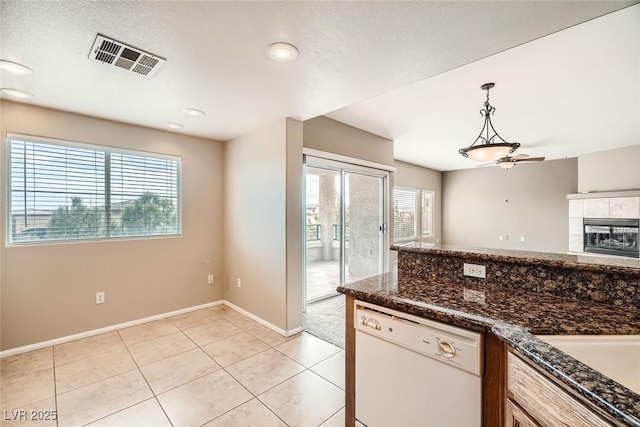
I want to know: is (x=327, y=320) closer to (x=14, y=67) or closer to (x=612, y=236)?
(x=14, y=67)

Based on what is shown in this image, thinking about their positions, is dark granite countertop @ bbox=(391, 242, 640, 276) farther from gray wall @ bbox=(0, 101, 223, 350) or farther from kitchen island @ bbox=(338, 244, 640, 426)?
gray wall @ bbox=(0, 101, 223, 350)

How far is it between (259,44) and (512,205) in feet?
24.6

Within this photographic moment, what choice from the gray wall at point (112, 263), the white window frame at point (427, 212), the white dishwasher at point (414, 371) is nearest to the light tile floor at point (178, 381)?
the gray wall at point (112, 263)

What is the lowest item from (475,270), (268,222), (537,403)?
(537,403)

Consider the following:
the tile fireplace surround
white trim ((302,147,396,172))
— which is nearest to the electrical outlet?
white trim ((302,147,396,172))

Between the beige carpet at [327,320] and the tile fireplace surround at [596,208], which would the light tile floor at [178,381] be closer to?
the beige carpet at [327,320]

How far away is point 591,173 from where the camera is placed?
219 inches

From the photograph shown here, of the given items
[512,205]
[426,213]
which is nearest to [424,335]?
[426,213]

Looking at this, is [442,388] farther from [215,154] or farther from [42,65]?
[215,154]

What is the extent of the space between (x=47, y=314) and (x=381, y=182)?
4521mm

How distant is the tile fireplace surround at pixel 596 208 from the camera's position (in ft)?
16.0

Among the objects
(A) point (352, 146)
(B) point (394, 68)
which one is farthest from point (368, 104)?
(B) point (394, 68)

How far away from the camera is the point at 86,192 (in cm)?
301

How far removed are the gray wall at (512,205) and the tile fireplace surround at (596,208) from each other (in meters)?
0.56
